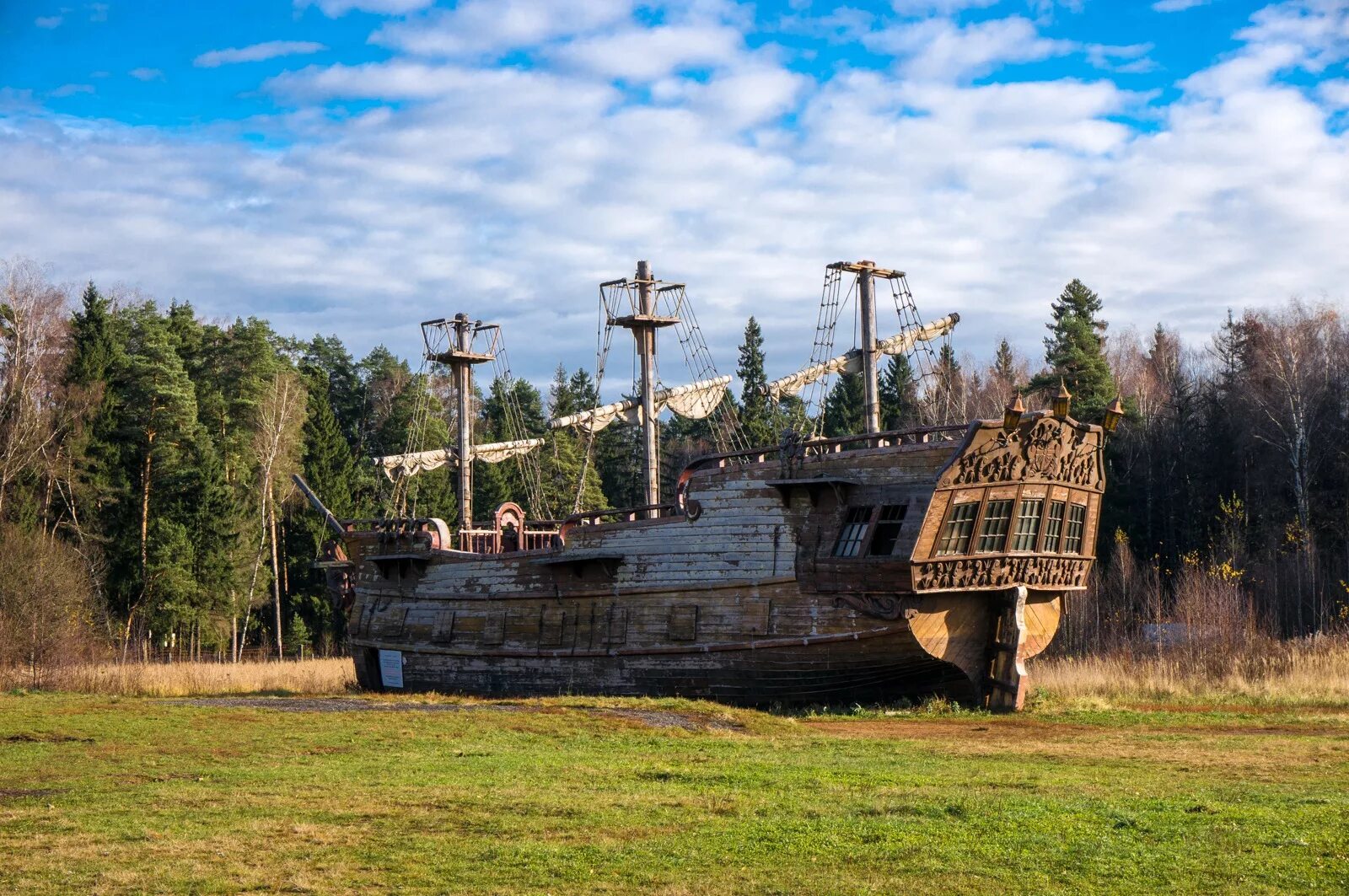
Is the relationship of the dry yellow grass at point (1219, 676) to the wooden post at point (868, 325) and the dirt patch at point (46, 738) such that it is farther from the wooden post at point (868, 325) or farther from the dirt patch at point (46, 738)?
the dirt patch at point (46, 738)

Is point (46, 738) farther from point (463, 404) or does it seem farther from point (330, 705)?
point (463, 404)

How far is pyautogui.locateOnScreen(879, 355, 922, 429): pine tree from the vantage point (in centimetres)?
6198

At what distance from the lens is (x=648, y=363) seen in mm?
34188

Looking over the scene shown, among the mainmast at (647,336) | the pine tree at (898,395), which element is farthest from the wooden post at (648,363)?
the pine tree at (898,395)

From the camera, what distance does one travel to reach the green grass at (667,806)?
9375 mm

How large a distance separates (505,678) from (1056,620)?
11279mm

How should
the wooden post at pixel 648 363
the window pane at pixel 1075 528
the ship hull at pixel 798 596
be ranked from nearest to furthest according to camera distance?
the ship hull at pixel 798 596, the window pane at pixel 1075 528, the wooden post at pixel 648 363

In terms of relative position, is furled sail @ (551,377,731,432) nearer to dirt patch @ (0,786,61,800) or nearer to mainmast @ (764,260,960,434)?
mainmast @ (764,260,960,434)

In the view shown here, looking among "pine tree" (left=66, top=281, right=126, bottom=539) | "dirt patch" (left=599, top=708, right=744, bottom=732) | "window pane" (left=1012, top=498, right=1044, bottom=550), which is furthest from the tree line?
"dirt patch" (left=599, top=708, right=744, bottom=732)

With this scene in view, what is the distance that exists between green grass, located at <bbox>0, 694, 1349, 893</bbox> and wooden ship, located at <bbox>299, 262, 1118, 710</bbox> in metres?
2.77

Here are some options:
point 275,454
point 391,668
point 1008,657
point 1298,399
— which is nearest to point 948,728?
point 1008,657

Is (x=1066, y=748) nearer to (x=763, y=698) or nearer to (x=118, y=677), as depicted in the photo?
(x=763, y=698)

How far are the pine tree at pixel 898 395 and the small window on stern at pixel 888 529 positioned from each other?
128 ft

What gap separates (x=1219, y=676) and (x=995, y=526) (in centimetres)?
670
